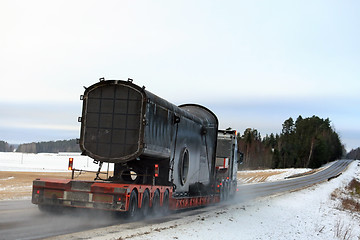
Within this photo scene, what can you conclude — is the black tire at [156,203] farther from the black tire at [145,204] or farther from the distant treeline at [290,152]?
the distant treeline at [290,152]

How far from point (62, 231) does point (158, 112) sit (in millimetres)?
5443

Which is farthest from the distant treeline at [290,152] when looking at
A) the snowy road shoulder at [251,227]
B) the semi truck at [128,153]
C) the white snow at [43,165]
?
the semi truck at [128,153]

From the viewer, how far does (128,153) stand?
1371cm

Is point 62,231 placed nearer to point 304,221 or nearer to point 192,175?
point 192,175

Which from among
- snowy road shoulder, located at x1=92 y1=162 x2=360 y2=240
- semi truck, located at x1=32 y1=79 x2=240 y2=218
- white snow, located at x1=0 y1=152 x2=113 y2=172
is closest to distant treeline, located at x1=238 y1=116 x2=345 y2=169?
white snow, located at x1=0 y1=152 x2=113 y2=172

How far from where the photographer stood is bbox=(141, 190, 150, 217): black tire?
46.2 ft

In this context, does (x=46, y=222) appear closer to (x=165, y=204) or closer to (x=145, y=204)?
(x=145, y=204)

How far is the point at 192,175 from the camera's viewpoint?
62.8ft

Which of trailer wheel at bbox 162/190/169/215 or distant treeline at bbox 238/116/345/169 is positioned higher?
distant treeline at bbox 238/116/345/169

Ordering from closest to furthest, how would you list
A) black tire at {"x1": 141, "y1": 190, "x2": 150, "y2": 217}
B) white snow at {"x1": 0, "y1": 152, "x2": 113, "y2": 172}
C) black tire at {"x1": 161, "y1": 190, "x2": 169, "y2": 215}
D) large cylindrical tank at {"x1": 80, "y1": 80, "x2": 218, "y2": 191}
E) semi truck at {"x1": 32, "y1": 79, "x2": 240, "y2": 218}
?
semi truck at {"x1": 32, "y1": 79, "x2": 240, "y2": 218}, large cylindrical tank at {"x1": 80, "y1": 80, "x2": 218, "y2": 191}, black tire at {"x1": 141, "y1": 190, "x2": 150, "y2": 217}, black tire at {"x1": 161, "y1": 190, "x2": 169, "y2": 215}, white snow at {"x1": 0, "y1": 152, "x2": 113, "y2": 172}

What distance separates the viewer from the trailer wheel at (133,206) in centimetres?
1313

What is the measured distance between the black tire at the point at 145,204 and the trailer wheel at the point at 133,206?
49 centimetres

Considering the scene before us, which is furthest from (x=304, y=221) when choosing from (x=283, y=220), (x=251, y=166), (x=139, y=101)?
(x=251, y=166)

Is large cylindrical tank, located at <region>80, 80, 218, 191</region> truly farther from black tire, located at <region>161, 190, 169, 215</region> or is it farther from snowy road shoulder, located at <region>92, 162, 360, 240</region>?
snowy road shoulder, located at <region>92, 162, 360, 240</region>
